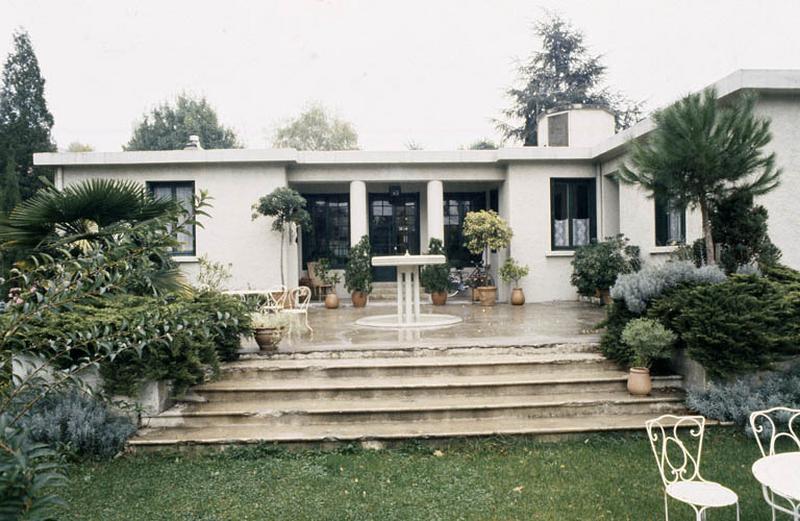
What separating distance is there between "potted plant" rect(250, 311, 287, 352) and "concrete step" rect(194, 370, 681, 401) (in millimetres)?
768

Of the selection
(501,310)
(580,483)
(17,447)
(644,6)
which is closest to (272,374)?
(580,483)

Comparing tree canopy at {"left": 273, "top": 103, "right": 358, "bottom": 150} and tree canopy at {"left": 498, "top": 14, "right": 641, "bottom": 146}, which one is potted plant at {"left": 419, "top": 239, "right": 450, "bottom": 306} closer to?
tree canopy at {"left": 498, "top": 14, "right": 641, "bottom": 146}

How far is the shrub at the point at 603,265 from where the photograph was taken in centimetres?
1234

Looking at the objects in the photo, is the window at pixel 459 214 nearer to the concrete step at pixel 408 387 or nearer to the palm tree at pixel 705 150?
the palm tree at pixel 705 150

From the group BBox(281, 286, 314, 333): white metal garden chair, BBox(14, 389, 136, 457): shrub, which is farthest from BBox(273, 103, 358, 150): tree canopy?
BBox(14, 389, 136, 457): shrub

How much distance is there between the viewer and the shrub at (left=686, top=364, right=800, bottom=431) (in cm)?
558

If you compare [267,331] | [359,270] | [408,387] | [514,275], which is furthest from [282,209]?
[408,387]

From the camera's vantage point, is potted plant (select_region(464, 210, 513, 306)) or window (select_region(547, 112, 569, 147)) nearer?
potted plant (select_region(464, 210, 513, 306))

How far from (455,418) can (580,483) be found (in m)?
1.63

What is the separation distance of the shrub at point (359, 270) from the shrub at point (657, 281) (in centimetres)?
751

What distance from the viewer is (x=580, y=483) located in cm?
447

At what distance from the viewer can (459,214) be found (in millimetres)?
16797

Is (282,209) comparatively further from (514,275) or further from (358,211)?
(514,275)

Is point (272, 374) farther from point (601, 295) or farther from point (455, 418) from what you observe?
point (601, 295)
